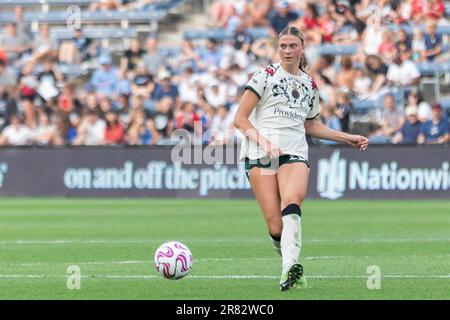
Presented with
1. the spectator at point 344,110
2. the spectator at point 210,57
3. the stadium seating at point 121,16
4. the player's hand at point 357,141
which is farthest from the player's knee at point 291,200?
the stadium seating at point 121,16

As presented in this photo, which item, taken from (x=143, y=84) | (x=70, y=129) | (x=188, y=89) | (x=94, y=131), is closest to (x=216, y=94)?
(x=188, y=89)

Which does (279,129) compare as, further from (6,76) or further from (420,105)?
(6,76)

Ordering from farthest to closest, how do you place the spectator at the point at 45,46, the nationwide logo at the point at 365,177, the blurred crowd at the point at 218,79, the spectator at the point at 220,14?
the spectator at the point at 45,46
the spectator at the point at 220,14
the blurred crowd at the point at 218,79
the nationwide logo at the point at 365,177

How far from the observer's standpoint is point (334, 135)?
11.2 m

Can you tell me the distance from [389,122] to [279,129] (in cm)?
1528

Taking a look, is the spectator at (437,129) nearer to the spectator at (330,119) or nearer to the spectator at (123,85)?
the spectator at (330,119)

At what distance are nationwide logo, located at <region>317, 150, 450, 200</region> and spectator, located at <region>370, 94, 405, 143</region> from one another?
132 centimetres

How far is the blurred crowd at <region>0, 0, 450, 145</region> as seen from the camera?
2612 centimetres

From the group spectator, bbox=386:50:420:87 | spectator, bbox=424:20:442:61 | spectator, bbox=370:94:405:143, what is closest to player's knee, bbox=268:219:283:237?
spectator, bbox=370:94:405:143

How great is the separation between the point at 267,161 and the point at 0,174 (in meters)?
16.0

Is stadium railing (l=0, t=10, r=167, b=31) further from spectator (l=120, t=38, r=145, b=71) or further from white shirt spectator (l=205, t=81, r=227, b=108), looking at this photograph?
white shirt spectator (l=205, t=81, r=227, b=108)

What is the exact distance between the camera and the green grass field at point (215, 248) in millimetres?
10602

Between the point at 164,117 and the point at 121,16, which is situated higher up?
the point at 121,16

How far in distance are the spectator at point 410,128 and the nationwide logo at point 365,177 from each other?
99cm
